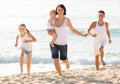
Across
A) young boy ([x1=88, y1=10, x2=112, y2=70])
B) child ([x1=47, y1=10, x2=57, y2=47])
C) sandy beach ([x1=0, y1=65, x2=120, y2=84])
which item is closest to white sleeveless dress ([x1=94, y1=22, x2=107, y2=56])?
young boy ([x1=88, y1=10, x2=112, y2=70])

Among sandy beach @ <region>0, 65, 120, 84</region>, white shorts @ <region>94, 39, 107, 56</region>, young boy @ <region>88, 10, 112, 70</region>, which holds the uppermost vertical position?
young boy @ <region>88, 10, 112, 70</region>

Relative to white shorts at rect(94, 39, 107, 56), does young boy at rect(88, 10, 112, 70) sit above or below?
above

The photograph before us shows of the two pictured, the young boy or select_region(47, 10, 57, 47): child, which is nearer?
select_region(47, 10, 57, 47): child

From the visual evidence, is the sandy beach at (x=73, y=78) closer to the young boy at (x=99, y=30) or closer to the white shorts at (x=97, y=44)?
the white shorts at (x=97, y=44)

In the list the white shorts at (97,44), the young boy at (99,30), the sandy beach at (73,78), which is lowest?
the sandy beach at (73,78)

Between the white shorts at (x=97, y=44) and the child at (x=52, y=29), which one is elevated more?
the child at (x=52, y=29)

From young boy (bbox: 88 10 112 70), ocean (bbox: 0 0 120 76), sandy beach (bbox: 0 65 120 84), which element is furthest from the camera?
ocean (bbox: 0 0 120 76)

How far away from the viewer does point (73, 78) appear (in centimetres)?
1059

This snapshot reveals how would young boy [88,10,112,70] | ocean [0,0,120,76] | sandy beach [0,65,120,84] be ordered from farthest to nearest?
ocean [0,0,120,76]
young boy [88,10,112,70]
sandy beach [0,65,120,84]

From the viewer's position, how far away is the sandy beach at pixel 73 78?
10.2 metres

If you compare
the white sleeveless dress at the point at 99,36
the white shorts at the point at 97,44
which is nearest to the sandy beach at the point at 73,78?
the white shorts at the point at 97,44

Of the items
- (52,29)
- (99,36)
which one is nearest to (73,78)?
(52,29)

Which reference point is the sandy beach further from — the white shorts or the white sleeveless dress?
the white sleeveless dress

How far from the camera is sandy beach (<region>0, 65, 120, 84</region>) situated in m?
10.2
